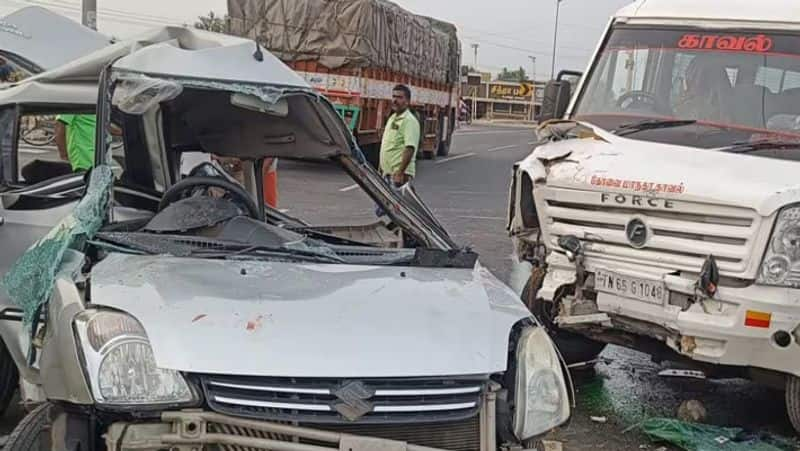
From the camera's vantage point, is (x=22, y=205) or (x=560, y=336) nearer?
(x=22, y=205)

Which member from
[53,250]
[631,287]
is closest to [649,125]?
[631,287]

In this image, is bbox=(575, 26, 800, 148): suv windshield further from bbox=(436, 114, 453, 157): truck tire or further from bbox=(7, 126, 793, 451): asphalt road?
bbox=(436, 114, 453, 157): truck tire

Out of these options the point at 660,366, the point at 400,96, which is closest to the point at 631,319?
the point at 660,366

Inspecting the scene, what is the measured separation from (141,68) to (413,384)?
1989 millimetres

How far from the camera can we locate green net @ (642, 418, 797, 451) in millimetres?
5043

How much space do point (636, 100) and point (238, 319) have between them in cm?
402

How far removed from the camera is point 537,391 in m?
3.24

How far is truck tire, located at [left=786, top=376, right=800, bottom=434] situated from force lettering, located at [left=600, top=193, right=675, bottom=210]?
108 centimetres

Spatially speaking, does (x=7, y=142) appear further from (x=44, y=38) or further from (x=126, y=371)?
(x=126, y=371)

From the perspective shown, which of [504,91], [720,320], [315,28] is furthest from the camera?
[504,91]

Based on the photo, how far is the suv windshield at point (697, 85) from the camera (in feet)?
18.8

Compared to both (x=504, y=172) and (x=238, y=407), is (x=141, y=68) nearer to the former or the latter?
(x=238, y=407)

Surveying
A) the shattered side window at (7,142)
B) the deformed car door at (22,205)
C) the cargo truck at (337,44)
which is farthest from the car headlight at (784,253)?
the cargo truck at (337,44)

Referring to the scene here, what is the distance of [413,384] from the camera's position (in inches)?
119
